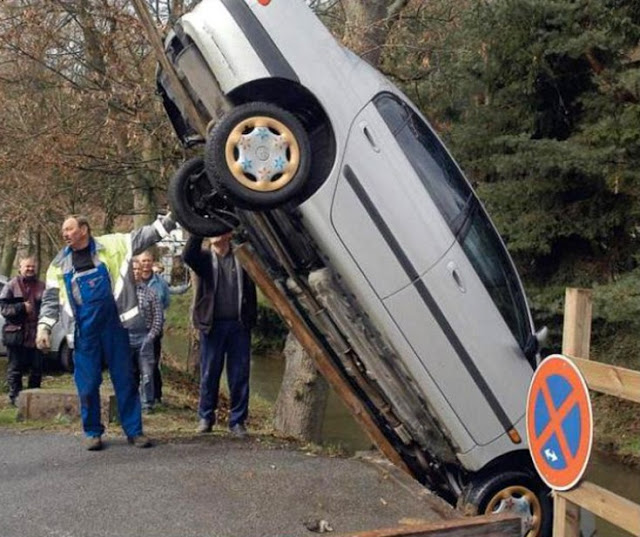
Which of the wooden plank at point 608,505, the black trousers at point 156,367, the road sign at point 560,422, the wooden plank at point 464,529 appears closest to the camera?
the wooden plank at point 608,505

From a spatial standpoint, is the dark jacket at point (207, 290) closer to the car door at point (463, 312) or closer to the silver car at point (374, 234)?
the silver car at point (374, 234)

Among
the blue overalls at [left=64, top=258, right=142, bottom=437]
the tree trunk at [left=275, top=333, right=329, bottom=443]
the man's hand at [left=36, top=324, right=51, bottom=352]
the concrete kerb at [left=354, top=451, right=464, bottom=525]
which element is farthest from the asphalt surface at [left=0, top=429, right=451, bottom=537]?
the tree trunk at [left=275, top=333, right=329, bottom=443]

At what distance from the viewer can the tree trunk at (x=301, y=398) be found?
376 inches

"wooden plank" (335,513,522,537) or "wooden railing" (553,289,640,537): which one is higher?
"wooden railing" (553,289,640,537)

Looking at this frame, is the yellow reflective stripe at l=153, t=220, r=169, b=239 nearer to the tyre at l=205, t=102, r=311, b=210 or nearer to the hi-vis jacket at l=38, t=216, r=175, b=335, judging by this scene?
the hi-vis jacket at l=38, t=216, r=175, b=335

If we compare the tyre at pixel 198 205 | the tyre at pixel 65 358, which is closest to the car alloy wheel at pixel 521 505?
the tyre at pixel 198 205

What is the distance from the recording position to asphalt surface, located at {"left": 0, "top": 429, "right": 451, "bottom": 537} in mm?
4766

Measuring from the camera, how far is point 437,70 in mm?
12477

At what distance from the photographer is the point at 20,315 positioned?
951 cm

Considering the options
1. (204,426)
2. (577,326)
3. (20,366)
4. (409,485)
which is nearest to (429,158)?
(577,326)

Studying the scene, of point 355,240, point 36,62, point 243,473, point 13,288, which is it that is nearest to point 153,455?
point 243,473

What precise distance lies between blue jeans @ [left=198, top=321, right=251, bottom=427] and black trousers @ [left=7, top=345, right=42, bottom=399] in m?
3.28

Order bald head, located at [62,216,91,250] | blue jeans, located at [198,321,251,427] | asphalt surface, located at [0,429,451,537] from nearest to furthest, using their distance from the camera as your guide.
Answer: asphalt surface, located at [0,429,451,537] < bald head, located at [62,216,91,250] < blue jeans, located at [198,321,251,427]

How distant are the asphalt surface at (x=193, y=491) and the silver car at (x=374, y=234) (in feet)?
1.99
